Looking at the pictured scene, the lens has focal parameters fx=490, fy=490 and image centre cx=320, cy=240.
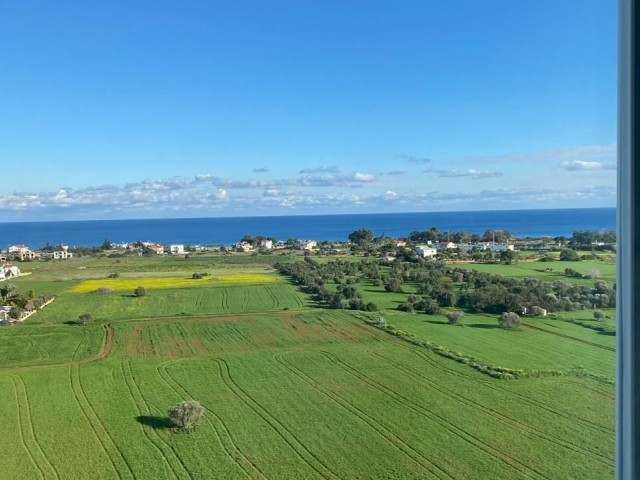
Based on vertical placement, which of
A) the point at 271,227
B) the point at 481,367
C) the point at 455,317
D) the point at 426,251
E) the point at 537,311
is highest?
the point at 271,227

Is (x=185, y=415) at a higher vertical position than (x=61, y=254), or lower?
lower

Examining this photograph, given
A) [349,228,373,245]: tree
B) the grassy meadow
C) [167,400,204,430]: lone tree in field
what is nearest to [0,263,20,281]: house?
the grassy meadow

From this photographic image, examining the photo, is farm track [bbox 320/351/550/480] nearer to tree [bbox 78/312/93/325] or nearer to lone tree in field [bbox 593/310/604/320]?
lone tree in field [bbox 593/310/604/320]

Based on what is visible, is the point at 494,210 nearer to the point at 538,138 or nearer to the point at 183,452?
the point at 538,138

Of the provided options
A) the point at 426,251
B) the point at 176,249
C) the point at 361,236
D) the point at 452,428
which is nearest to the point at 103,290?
the point at 176,249

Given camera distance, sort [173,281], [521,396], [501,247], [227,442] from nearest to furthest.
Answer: [227,442] < [521,396] < [501,247] < [173,281]

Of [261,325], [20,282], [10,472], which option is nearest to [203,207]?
[261,325]

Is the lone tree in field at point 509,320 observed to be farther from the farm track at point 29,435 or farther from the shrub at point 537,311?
the farm track at point 29,435

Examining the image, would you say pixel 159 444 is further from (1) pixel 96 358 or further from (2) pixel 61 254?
(2) pixel 61 254
